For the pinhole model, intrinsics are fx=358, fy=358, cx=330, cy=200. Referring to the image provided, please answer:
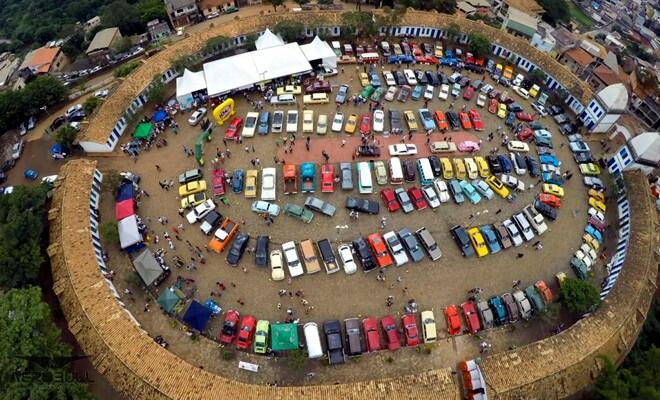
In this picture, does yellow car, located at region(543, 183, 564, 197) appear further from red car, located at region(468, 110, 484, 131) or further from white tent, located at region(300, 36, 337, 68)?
white tent, located at region(300, 36, 337, 68)

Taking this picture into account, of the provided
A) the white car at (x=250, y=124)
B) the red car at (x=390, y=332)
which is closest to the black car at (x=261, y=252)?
the red car at (x=390, y=332)

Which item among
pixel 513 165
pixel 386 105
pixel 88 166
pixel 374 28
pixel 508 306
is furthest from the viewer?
pixel 374 28

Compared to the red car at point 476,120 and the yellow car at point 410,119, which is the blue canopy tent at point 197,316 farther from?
the red car at point 476,120

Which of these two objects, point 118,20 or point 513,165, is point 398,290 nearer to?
point 513,165

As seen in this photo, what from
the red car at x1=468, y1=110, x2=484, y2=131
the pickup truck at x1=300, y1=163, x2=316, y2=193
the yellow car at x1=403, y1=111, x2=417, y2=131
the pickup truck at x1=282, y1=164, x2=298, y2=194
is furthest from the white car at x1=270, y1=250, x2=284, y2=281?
the red car at x1=468, y1=110, x2=484, y2=131

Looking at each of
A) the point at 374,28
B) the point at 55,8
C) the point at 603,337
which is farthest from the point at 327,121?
the point at 55,8

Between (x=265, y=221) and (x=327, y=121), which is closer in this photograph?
(x=265, y=221)
